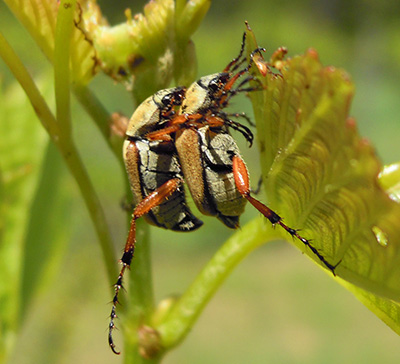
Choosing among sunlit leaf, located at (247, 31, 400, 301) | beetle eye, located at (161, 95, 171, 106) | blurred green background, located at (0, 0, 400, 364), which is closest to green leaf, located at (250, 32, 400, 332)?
sunlit leaf, located at (247, 31, 400, 301)

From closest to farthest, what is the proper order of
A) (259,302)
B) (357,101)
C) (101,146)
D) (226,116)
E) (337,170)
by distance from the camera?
1. (337,170)
2. (226,116)
3. (259,302)
4. (101,146)
5. (357,101)

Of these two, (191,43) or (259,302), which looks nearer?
(191,43)

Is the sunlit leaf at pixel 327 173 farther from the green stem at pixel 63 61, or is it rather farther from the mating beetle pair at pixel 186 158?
the green stem at pixel 63 61

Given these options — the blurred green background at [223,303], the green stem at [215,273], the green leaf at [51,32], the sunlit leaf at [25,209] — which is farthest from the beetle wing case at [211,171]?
the blurred green background at [223,303]

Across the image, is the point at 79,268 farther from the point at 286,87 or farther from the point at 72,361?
the point at 286,87

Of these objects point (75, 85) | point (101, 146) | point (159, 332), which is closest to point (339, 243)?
point (159, 332)

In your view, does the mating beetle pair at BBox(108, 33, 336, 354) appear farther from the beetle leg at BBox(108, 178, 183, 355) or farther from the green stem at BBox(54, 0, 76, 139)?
the green stem at BBox(54, 0, 76, 139)

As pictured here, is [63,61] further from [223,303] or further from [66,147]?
[223,303]
